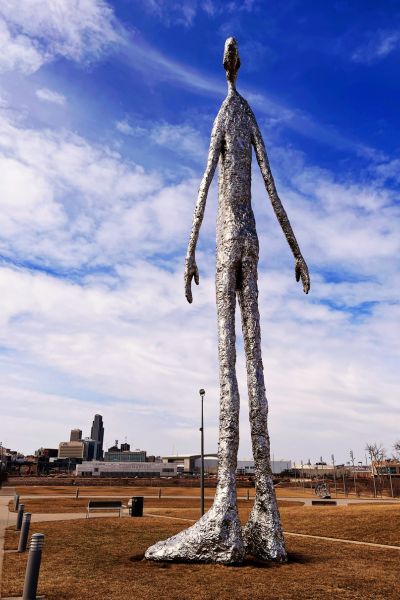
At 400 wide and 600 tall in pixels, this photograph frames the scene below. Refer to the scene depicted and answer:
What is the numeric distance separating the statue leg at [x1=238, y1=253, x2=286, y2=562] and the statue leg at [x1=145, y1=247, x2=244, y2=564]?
37cm

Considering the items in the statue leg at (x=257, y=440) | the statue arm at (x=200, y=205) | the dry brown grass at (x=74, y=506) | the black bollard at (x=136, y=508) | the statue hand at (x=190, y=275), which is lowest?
the dry brown grass at (x=74, y=506)

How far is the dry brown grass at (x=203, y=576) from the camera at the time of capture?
22.1 feet

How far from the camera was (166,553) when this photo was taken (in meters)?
8.67

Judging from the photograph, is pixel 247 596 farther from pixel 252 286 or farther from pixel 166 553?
pixel 252 286

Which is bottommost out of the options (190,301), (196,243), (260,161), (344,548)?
(344,548)

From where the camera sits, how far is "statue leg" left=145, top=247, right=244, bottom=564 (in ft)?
27.6

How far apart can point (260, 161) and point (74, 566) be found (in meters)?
9.01

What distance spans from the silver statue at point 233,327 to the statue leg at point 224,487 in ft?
0.05

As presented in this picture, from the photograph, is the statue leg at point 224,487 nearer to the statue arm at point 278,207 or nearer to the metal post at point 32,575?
the statue arm at point 278,207

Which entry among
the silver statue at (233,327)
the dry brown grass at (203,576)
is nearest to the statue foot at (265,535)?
the silver statue at (233,327)

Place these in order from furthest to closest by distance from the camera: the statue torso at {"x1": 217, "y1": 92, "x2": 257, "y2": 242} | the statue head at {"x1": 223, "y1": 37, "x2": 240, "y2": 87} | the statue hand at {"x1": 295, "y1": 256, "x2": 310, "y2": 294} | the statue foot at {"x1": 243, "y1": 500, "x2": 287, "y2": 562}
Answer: the statue head at {"x1": 223, "y1": 37, "x2": 240, "y2": 87} → the statue hand at {"x1": 295, "y1": 256, "x2": 310, "y2": 294} → the statue torso at {"x1": 217, "y1": 92, "x2": 257, "y2": 242} → the statue foot at {"x1": 243, "y1": 500, "x2": 287, "y2": 562}

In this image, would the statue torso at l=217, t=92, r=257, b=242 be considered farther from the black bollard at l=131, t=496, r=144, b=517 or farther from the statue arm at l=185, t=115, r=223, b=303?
the black bollard at l=131, t=496, r=144, b=517

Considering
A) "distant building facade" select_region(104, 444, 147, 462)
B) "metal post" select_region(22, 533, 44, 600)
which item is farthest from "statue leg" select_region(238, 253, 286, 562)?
"distant building facade" select_region(104, 444, 147, 462)

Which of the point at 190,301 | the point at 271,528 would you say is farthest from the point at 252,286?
the point at 271,528
